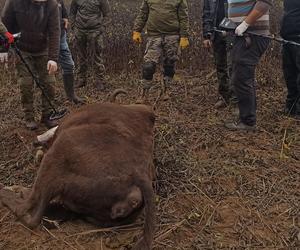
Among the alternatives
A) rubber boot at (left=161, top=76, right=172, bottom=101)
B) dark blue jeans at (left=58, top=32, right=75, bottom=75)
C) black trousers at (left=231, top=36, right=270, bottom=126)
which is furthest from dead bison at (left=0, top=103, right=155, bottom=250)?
rubber boot at (left=161, top=76, right=172, bottom=101)

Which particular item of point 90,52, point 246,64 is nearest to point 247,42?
point 246,64

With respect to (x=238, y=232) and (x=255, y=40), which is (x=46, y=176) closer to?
(x=238, y=232)

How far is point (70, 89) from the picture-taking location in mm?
6645

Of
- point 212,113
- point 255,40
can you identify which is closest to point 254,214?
point 255,40

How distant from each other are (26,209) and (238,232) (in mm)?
1660

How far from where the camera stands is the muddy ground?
3.24 metres

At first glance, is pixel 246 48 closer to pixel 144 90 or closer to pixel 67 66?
pixel 144 90

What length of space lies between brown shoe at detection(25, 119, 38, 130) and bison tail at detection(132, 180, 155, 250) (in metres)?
2.92

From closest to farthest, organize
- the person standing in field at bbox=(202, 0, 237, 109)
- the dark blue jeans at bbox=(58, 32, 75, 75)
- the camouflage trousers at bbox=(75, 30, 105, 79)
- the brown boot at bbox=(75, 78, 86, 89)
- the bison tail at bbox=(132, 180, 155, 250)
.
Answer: the bison tail at bbox=(132, 180, 155, 250) < the person standing in field at bbox=(202, 0, 237, 109) < the dark blue jeans at bbox=(58, 32, 75, 75) < the camouflage trousers at bbox=(75, 30, 105, 79) < the brown boot at bbox=(75, 78, 86, 89)

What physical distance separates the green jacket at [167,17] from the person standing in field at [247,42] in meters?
1.42

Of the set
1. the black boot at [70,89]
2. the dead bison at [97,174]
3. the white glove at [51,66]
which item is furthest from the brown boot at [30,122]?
the dead bison at [97,174]

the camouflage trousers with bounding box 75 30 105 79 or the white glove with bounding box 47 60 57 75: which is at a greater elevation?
the white glove with bounding box 47 60 57 75

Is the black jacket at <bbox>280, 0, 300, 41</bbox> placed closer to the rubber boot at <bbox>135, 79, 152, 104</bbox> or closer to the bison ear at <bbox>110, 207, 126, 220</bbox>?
the rubber boot at <bbox>135, 79, 152, 104</bbox>

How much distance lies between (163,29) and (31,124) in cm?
248
